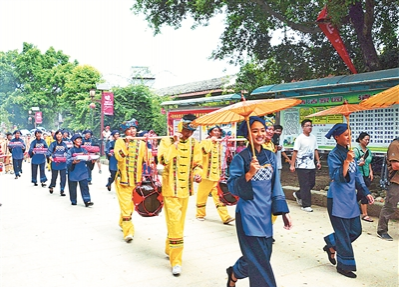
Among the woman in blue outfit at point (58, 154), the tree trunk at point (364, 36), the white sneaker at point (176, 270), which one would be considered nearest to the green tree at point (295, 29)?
the tree trunk at point (364, 36)

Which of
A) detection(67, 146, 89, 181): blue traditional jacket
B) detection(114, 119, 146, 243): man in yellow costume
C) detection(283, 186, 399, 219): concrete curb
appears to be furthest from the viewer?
detection(67, 146, 89, 181): blue traditional jacket

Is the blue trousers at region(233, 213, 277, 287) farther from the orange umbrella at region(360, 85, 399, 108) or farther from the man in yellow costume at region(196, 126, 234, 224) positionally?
the man in yellow costume at region(196, 126, 234, 224)

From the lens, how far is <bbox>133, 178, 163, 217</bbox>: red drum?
521 centimetres

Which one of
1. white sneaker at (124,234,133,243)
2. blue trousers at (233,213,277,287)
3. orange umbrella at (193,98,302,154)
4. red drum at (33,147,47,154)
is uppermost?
orange umbrella at (193,98,302,154)

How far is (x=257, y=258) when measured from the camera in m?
3.40

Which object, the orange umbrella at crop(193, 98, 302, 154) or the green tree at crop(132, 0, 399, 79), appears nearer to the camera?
the orange umbrella at crop(193, 98, 302, 154)

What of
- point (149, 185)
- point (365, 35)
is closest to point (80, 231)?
point (149, 185)

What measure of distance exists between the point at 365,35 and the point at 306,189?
4302mm

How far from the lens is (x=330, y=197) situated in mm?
4680

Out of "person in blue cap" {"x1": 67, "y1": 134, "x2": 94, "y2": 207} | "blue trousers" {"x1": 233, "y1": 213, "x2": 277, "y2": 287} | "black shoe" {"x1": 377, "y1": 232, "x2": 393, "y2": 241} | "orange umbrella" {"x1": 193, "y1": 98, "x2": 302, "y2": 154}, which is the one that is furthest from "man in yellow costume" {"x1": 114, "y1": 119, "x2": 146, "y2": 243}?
"black shoe" {"x1": 377, "y1": 232, "x2": 393, "y2": 241}

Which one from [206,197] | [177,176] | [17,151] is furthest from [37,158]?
[177,176]

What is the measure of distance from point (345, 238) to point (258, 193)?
1581 mm

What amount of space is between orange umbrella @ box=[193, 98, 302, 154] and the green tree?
17.7 feet

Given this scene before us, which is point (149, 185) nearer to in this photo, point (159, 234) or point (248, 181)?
point (159, 234)
